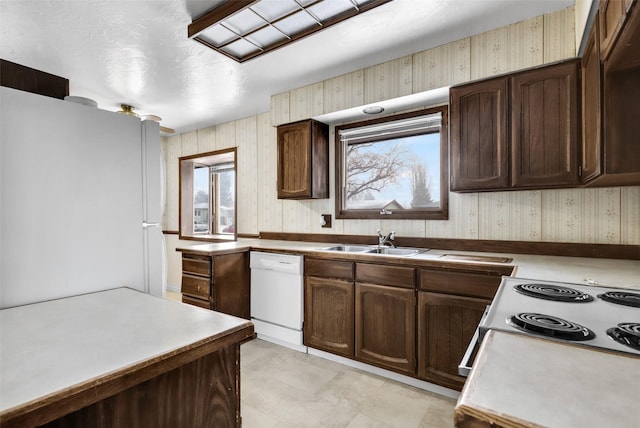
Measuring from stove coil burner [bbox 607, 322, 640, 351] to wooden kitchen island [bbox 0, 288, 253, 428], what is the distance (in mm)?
926

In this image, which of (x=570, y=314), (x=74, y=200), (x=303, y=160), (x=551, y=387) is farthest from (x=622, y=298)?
(x=303, y=160)

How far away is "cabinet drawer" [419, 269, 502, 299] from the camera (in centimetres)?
185

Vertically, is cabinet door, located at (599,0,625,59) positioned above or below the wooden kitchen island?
above

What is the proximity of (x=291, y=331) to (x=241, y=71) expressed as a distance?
2.38 m

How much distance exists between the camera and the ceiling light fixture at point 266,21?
1.80 metres

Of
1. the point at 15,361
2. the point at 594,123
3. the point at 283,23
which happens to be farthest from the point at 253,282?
the point at 594,123

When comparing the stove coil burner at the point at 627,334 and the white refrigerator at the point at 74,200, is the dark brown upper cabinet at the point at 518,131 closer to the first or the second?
the stove coil burner at the point at 627,334

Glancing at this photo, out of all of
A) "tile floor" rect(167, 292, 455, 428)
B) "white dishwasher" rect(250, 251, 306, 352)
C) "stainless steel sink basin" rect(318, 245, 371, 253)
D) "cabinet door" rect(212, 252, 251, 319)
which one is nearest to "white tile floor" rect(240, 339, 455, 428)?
"tile floor" rect(167, 292, 455, 428)

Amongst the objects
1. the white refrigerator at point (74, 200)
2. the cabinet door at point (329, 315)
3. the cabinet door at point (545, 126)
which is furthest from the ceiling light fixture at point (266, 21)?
the cabinet door at point (329, 315)

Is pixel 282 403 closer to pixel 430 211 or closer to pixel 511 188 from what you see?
pixel 430 211

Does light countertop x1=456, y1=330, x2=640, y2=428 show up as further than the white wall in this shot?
No

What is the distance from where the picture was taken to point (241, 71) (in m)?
2.79

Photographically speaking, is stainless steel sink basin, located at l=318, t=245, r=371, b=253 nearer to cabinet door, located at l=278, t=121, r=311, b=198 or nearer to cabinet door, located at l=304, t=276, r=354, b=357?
cabinet door, located at l=304, t=276, r=354, b=357

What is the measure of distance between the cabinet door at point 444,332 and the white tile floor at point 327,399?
0.57 ft
